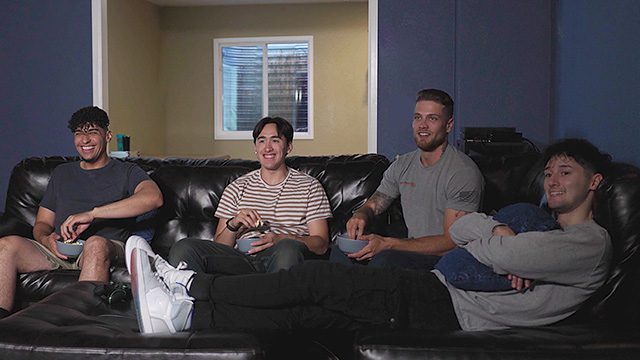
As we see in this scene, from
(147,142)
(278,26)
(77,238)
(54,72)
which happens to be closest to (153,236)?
(77,238)

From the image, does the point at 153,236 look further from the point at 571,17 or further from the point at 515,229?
the point at 571,17

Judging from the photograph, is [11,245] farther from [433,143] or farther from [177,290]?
[433,143]

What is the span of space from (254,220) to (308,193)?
32cm

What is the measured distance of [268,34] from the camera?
1000 centimetres

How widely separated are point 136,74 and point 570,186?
24.6 ft

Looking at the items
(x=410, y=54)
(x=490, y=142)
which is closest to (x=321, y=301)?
(x=490, y=142)

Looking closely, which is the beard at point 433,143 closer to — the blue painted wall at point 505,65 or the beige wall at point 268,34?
the blue painted wall at point 505,65

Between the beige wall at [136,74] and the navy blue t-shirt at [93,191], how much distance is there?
181 inches

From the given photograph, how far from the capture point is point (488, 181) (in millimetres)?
3461

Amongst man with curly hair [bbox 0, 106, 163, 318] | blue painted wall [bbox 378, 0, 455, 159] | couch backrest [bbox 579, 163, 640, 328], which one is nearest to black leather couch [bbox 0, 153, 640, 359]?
couch backrest [bbox 579, 163, 640, 328]

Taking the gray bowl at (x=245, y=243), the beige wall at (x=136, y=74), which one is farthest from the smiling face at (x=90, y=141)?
the beige wall at (x=136, y=74)

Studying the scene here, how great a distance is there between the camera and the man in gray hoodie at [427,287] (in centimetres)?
225

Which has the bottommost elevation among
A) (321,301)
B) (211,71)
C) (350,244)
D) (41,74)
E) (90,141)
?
(321,301)

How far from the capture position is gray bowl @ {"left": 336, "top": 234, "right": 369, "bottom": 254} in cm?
282
